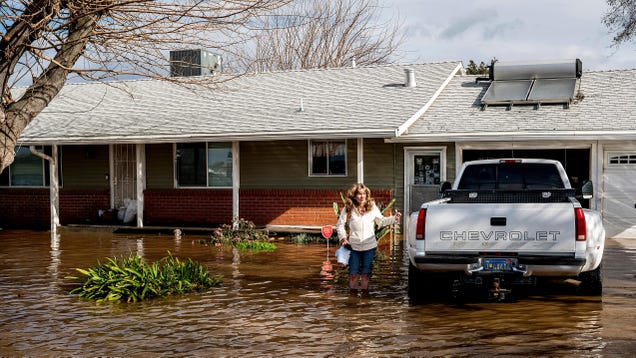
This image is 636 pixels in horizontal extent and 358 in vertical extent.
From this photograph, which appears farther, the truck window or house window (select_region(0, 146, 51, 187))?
house window (select_region(0, 146, 51, 187))

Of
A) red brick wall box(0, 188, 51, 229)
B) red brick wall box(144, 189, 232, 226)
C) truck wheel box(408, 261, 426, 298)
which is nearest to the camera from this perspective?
truck wheel box(408, 261, 426, 298)

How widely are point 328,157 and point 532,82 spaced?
6.16 m

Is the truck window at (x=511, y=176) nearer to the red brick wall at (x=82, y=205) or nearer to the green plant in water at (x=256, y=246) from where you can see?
the green plant in water at (x=256, y=246)

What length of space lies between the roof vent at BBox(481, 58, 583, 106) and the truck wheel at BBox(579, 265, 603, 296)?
33.0 feet

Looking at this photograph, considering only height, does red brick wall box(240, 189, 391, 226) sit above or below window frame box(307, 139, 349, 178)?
below

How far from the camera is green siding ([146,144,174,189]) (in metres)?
21.9

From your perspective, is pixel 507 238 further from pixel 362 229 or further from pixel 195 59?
pixel 195 59

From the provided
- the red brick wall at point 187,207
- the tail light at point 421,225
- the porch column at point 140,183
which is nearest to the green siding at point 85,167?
the red brick wall at point 187,207

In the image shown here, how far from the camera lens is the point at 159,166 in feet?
72.6

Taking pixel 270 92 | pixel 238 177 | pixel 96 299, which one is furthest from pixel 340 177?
pixel 96 299

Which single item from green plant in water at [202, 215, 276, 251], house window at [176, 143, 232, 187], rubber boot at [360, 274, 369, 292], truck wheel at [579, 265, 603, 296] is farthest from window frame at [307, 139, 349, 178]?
truck wheel at [579, 265, 603, 296]

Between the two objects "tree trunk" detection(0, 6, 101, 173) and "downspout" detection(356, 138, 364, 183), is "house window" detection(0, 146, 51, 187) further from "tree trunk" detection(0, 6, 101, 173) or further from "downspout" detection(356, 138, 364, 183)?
"tree trunk" detection(0, 6, 101, 173)

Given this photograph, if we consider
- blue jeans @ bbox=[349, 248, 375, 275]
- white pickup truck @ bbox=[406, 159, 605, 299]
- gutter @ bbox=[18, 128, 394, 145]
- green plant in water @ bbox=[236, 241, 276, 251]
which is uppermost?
gutter @ bbox=[18, 128, 394, 145]

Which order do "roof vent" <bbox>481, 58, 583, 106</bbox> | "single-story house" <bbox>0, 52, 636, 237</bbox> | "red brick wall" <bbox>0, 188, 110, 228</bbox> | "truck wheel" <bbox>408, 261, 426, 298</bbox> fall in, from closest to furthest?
1. "truck wheel" <bbox>408, 261, 426, 298</bbox>
2. "single-story house" <bbox>0, 52, 636, 237</bbox>
3. "roof vent" <bbox>481, 58, 583, 106</bbox>
4. "red brick wall" <bbox>0, 188, 110, 228</bbox>
